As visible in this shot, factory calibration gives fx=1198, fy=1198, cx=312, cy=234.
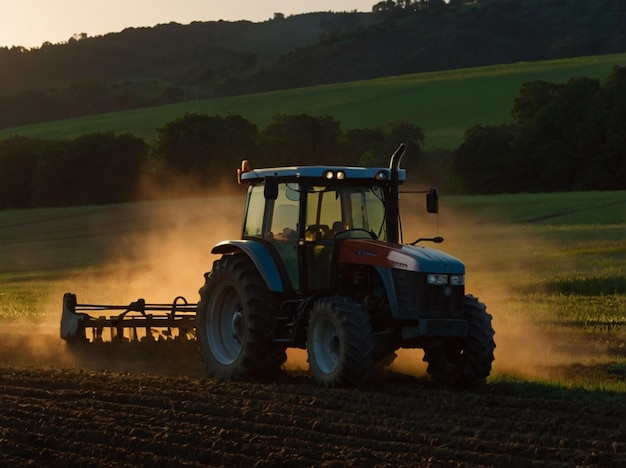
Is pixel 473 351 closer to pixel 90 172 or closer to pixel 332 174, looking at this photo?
pixel 332 174

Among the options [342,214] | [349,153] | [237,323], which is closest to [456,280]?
[342,214]

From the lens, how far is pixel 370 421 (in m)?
9.95

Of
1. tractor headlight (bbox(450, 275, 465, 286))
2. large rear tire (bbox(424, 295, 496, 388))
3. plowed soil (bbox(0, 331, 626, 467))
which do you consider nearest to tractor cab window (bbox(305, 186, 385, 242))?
tractor headlight (bbox(450, 275, 465, 286))

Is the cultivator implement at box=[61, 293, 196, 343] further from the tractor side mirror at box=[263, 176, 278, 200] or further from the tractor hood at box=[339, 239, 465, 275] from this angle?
the tractor hood at box=[339, 239, 465, 275]

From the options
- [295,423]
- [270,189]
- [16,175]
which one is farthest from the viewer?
[16,175]

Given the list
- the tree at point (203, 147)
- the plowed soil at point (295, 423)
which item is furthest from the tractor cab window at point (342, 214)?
the tree at point (203, 147)

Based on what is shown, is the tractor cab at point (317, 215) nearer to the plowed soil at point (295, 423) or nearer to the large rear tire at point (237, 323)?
the large rear tire at point (237, 323)

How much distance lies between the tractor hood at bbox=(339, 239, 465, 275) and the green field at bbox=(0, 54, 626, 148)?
53428 mm

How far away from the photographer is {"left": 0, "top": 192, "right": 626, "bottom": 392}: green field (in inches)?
631

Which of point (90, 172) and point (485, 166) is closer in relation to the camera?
point (485, 166)

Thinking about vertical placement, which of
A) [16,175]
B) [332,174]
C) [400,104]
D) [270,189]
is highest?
[400,104]

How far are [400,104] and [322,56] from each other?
49.3 meters

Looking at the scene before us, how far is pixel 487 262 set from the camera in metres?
26.9

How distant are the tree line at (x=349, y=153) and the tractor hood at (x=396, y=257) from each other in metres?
40.3
